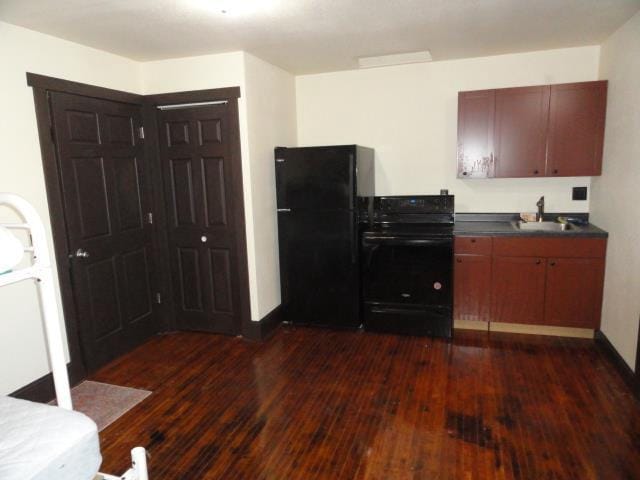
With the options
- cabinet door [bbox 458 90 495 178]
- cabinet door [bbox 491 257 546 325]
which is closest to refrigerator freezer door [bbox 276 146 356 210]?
cabinet door [bbox 458 90 495 178]

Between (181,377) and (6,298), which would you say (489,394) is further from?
(6,298)

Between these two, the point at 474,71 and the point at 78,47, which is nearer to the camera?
the point at 78,47

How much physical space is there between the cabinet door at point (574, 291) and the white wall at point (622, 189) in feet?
0.26

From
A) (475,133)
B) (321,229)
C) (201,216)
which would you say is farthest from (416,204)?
(201,216)

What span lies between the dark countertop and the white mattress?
291 centimetres

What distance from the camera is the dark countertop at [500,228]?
331 centimetres

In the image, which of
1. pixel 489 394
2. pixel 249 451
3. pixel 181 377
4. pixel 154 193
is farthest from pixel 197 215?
pixel 489 394

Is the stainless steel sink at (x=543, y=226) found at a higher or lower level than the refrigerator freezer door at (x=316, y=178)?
lower

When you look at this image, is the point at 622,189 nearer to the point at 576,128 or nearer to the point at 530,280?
the point at 576,128

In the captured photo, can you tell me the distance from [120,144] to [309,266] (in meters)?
1.81

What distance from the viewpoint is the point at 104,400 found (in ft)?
9.03

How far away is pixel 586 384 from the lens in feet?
9.09

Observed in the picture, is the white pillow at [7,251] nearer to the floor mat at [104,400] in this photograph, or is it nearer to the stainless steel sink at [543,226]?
the floor mat at [104,400]

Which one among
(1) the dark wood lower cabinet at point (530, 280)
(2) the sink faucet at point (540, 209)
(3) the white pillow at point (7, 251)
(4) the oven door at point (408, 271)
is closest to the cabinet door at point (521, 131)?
(2) the sink faucet at point (540, 209)
